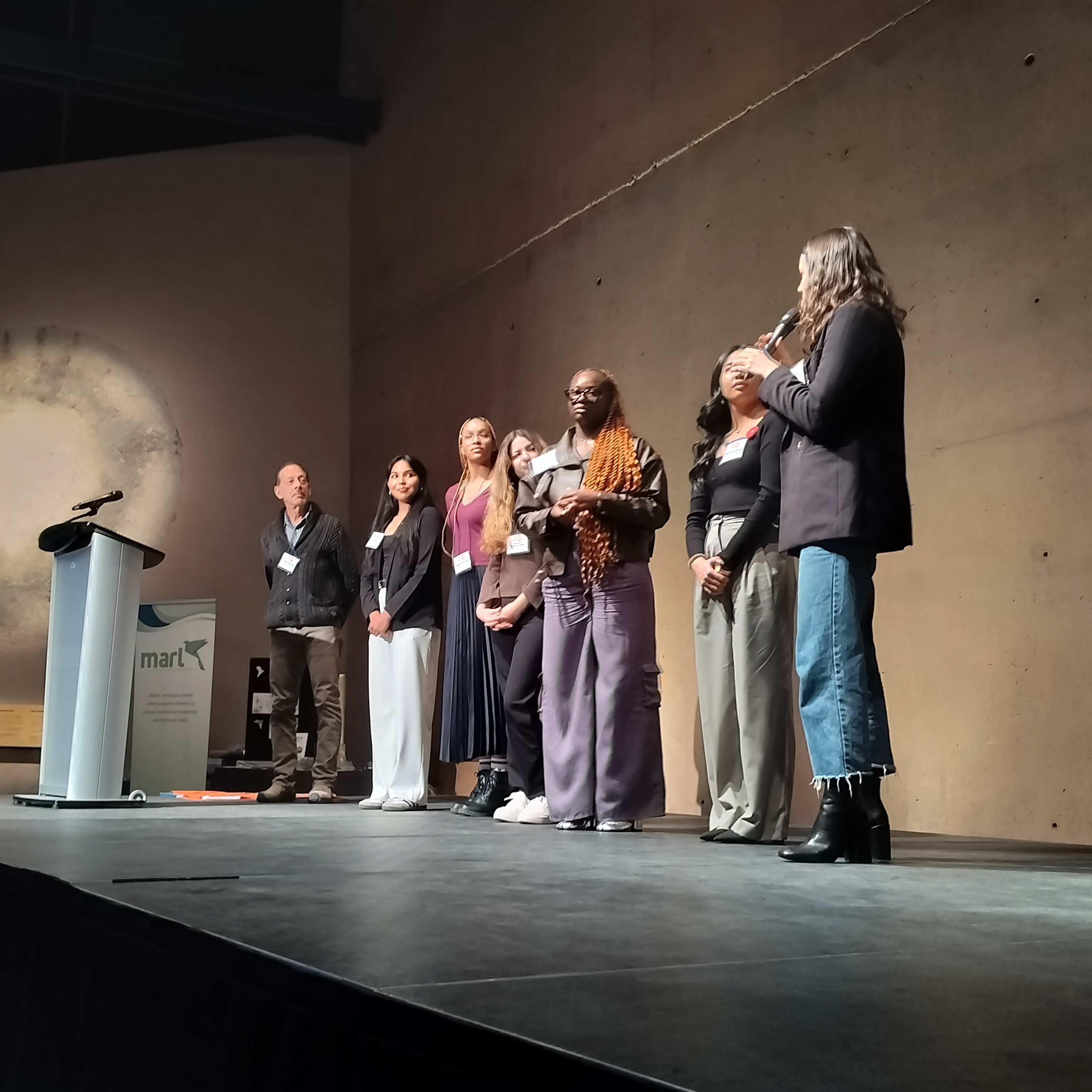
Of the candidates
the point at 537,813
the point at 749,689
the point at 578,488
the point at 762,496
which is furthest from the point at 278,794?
the point at 762,496

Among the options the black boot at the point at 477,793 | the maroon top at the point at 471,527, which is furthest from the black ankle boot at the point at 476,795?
the maroon top at the point at 471,527

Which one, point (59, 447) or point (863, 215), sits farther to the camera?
point (59, 447)

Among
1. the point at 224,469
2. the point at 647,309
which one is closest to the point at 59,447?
the point at 224,469

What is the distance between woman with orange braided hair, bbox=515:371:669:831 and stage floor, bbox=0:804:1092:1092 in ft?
2.00

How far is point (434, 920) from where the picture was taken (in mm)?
1489

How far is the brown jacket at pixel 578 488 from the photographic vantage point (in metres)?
3.51

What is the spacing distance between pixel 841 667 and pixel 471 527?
2.40 m

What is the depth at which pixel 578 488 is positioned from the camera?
3629mm

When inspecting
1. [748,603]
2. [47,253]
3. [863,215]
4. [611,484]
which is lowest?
[748,603]

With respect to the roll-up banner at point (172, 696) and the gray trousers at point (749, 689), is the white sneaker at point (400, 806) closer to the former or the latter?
the gray trousers at point (749, 689)

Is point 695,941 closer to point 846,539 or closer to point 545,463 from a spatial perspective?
point 846,539

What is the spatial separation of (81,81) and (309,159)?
1525mm

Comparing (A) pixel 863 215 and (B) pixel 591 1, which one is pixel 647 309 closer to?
(A) pixel 863 215

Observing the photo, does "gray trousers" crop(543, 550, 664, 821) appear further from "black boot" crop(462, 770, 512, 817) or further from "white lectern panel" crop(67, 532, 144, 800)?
"white lectern panel" crop(67, 532, 144, 800)
